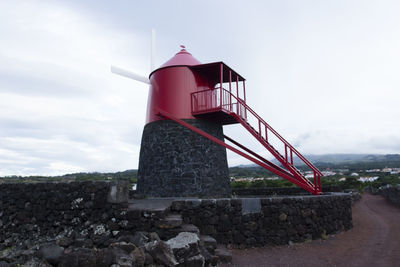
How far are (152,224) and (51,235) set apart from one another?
10.1 ft

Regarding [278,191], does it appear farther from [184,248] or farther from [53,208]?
[184,248]

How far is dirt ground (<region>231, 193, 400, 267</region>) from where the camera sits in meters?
5.83

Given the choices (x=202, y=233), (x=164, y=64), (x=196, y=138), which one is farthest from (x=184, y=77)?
(x=202, y=233)

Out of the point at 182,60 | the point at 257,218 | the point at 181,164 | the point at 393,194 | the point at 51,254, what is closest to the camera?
the point at 51,254

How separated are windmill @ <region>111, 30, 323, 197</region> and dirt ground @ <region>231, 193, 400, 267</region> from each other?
7.25ft

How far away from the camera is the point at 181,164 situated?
10.4 m

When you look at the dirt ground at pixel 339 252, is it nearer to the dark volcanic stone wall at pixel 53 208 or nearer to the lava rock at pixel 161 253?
the lava rock at pixel 161 253

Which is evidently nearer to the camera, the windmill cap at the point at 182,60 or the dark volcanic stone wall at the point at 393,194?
the windmill cap at the point at 182,60

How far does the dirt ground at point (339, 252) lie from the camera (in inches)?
229

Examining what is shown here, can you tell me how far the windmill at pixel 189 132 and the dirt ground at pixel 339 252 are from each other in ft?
7.25

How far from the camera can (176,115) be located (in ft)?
35.9

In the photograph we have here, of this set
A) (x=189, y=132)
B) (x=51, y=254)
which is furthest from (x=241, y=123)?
(x=51, y=254)

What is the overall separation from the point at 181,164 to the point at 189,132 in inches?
50.1

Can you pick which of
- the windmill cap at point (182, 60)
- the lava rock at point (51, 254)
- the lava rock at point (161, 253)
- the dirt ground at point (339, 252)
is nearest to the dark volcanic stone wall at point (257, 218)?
the dirt ground at point (339, 252)
